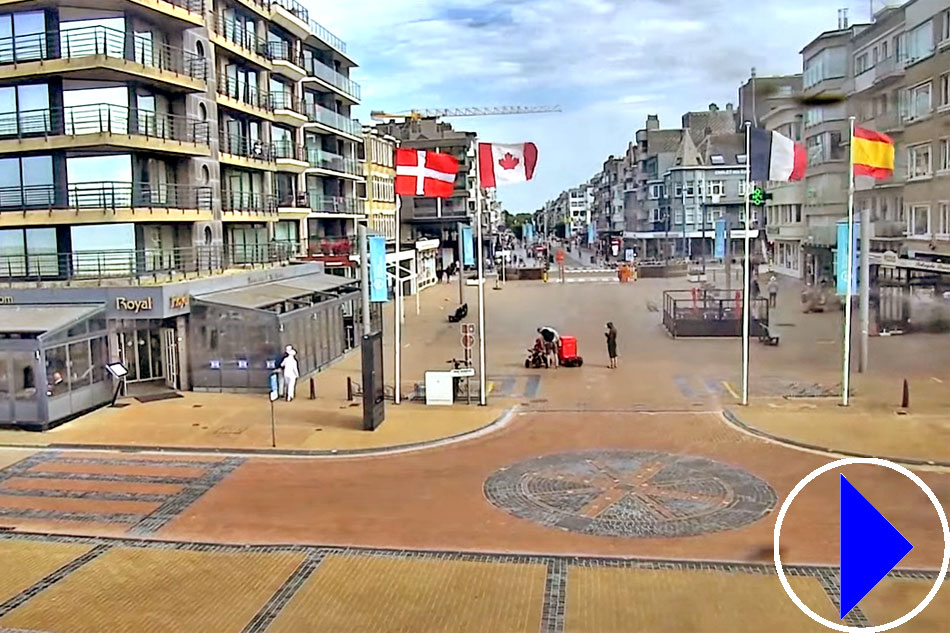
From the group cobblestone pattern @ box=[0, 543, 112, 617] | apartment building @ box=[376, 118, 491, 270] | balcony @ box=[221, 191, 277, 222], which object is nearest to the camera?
cobblestone pattern @ box=[0, 543, 112, 617]

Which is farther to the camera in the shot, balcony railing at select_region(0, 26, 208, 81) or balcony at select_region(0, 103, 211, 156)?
balcony railing at select_region(0, 26, 208, 81)

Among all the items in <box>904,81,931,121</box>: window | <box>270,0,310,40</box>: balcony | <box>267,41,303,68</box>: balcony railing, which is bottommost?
<box>904,81,931,121</box>: window

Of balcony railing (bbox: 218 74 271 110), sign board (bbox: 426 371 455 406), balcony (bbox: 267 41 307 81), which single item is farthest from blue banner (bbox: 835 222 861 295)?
balcony (bbox: 267 41 307 81)

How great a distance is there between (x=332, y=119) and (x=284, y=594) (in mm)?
42271

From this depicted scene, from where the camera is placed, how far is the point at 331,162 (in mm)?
51094

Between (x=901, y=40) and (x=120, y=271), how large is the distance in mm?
37010

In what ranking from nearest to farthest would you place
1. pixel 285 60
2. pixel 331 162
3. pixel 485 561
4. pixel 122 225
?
1. pixel 485 561
2. pixel 122 225
3. pixel 285 60
4. pixel 331 162

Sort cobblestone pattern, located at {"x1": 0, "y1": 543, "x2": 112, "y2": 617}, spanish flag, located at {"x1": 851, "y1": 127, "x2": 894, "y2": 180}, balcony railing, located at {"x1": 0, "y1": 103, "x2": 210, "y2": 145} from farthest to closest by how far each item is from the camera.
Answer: balcony railing, located at {"x1": 0, "y1": 103, "x2": 210, "y2": 145}
spanish flag, located at {"x1": 851, "y1": 127, "x2": 894, "y2": 180}
cobblestone pattern, located at {"x1": 0, "y1": 543, "x2": 112, "y2": 617}

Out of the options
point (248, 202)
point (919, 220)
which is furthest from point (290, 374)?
point (919, 220)

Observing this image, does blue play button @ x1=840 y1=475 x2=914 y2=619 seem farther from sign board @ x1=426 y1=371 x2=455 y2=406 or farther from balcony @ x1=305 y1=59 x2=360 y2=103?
balcony @ x1=305 y1=59 x2=360 y2=103

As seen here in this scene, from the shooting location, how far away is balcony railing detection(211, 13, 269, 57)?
34.8 meters

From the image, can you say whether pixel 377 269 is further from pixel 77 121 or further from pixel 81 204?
pixel 77 121

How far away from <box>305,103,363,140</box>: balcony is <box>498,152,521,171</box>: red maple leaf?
1034 inches

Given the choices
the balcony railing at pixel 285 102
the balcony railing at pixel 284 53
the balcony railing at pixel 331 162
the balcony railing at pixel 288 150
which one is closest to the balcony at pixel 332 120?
the balcony railing at pixel 331 162
